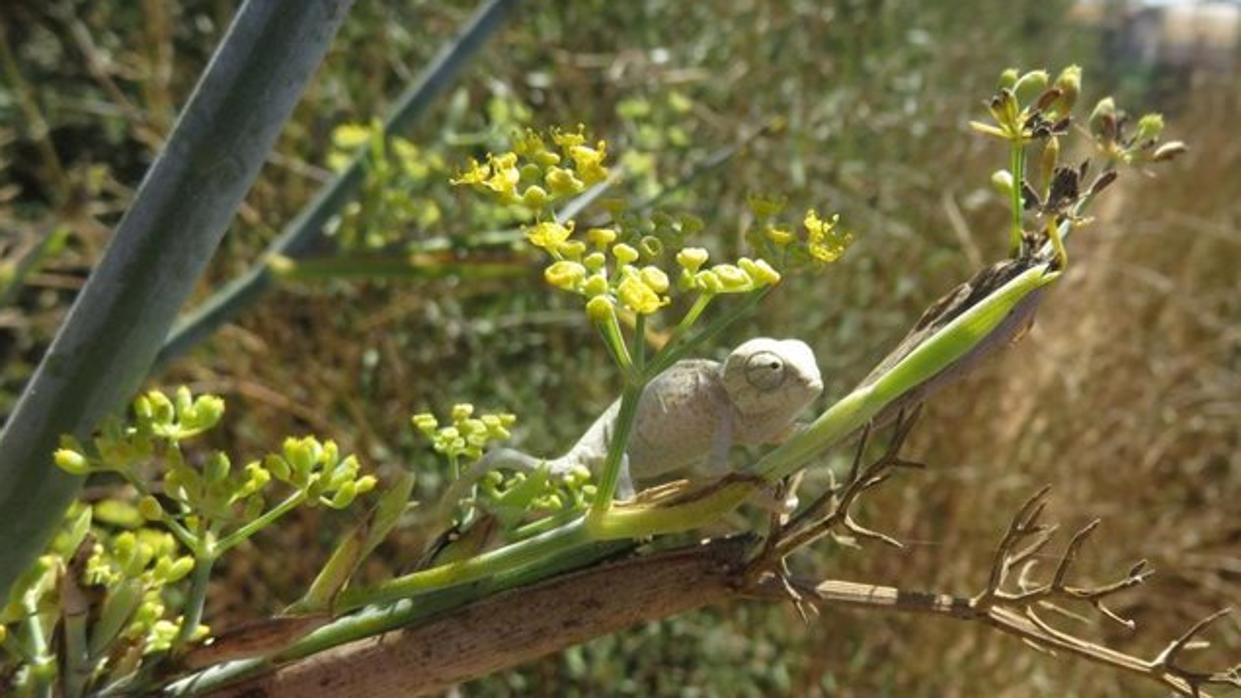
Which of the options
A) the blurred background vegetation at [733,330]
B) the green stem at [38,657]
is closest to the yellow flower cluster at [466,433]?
the green stem at [38,657]

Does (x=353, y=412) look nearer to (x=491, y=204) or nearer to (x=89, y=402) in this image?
(x=491, y=204)

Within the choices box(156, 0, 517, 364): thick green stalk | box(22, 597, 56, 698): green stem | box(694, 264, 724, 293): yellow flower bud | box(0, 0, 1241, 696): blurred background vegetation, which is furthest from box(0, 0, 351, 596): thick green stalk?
box(0, 0, 1241, 696): blurred background vegetation

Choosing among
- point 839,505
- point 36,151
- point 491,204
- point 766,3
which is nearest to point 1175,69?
point 766,3

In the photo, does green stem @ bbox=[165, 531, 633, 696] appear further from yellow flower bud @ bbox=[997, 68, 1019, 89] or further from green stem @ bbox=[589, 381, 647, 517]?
yellow flower bud @ bbox=[997, 68, 1019, 89]

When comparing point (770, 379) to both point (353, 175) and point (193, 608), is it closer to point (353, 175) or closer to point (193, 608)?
point (193, 608)

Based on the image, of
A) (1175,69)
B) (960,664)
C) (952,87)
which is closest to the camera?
(960,664)

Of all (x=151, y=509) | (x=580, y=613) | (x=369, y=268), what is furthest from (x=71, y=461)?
(x=369, y=268)

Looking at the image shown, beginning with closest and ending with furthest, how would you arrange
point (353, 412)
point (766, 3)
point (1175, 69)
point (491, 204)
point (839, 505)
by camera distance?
point (839, 505)
point (491, 204)
point (353, 412)
point (766, 3)
point (1175, 69)
